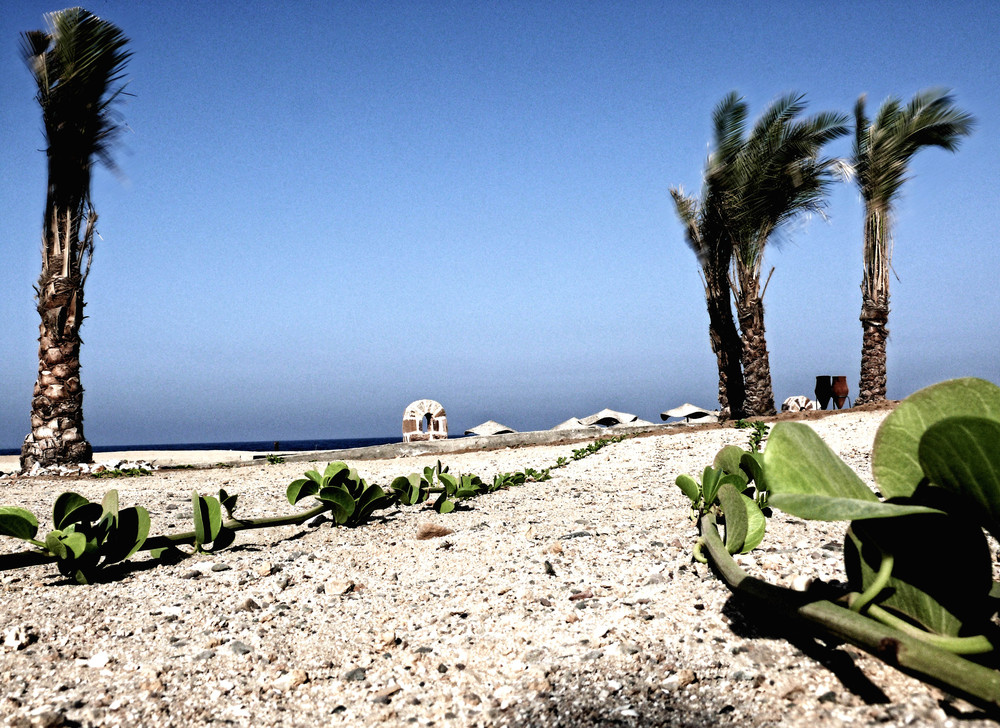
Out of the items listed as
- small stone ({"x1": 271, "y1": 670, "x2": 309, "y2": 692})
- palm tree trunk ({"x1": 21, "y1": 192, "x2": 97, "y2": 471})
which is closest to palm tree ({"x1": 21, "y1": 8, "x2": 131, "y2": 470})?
palm tree trunk ({"x1": 21, "y1": 192, "x2": 97, "y2": 471})

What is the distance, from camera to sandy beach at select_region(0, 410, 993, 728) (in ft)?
3.18

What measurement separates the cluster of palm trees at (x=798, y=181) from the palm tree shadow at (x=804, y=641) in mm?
10996

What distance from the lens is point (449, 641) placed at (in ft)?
4.12

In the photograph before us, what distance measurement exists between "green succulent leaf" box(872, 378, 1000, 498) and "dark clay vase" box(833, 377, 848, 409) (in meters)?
13.7

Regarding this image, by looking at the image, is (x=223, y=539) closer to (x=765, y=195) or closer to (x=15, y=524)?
(x=15, y=524)

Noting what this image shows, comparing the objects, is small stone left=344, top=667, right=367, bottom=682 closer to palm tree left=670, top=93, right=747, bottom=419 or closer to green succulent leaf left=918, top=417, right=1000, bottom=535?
green succulent leaf left=918, top=417, right=1000, bottom=535

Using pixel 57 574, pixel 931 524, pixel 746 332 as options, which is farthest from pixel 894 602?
pixel 746 332

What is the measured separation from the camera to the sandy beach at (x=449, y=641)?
0.97 meters

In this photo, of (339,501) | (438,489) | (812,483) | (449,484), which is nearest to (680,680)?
(812,483)

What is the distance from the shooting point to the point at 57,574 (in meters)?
1.77

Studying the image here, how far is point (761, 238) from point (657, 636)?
38.1ft

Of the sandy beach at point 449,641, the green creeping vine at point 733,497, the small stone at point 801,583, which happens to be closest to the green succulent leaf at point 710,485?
the green creeping vine at point 733,497

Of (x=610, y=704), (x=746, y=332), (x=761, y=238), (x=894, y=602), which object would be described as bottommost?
(x=610, y=704)

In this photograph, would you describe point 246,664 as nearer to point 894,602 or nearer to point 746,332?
point 894,602
